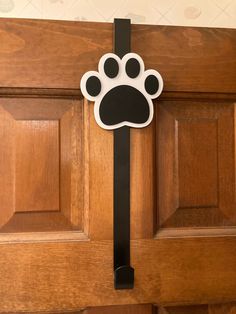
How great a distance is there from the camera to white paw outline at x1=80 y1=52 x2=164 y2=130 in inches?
28.0

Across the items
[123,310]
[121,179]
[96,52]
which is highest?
[96,52]

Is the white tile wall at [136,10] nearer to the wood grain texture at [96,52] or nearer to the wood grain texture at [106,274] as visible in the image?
the wood grain texture at [96,52]

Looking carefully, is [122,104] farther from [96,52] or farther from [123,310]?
[123,310]

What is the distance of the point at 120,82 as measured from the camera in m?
0.72

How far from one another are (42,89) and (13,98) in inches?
2.3

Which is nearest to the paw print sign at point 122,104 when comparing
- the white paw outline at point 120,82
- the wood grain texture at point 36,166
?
the white paw outline at point 120,82

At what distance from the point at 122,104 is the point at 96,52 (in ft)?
0.38

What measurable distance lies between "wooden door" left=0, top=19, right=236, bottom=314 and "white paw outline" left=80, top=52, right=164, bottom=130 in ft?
0.07

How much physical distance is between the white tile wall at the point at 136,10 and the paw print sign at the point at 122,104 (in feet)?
0.48

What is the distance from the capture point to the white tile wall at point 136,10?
83 cm

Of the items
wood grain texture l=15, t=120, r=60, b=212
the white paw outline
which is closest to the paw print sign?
the white paw outline

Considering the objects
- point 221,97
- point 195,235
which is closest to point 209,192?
point 195,235

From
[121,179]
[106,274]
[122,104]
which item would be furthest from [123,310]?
[122,104]

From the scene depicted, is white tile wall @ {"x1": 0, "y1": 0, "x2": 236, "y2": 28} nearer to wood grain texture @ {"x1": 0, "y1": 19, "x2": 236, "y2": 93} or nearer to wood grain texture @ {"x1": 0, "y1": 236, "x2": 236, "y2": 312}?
wood grain texture @ {"x1": 0, "y1": 19, "x2": 236, "y2": 93}
